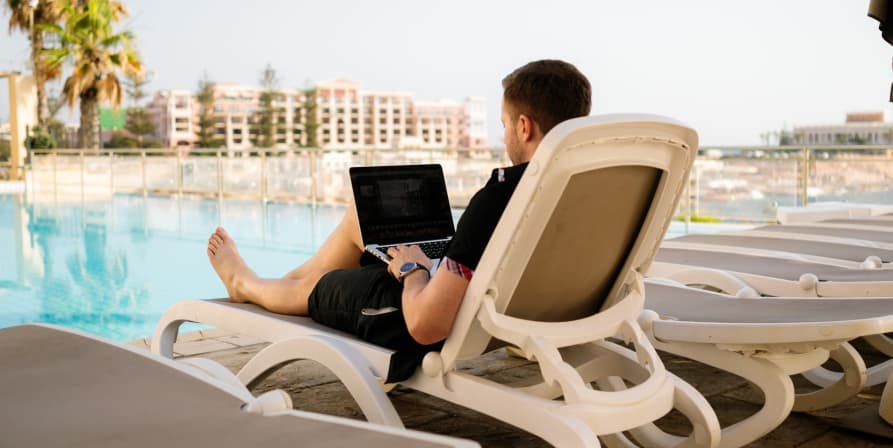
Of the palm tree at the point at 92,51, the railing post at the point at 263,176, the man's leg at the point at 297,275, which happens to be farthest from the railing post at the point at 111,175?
the man's leg at the point at 297,275

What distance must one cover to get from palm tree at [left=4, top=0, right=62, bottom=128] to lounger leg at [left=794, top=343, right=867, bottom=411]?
73.9ft

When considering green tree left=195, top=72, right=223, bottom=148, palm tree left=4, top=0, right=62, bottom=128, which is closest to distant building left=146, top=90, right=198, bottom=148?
green tree left=195, top=72, right=223, bottom=148

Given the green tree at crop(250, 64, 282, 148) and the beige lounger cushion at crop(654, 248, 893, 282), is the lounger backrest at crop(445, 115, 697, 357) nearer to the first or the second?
the beige lounger cushion at crop(654, 248, 893, 282)

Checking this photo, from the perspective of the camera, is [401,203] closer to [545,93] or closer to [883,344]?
[545,93]

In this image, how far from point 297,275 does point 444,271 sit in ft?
3.32

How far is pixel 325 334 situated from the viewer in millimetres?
2205

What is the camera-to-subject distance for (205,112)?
6162 cm

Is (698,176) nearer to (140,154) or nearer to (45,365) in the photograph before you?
(45,365)

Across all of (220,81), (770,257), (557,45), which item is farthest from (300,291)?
(220,81)

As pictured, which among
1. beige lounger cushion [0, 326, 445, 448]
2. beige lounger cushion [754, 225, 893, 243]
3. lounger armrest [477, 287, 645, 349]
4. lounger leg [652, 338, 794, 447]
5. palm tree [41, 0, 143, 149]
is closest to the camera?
beige lounger cushion [0, 326, 445, 448]

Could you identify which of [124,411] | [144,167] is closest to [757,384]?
[124,411]

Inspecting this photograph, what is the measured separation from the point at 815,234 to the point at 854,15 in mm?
41970

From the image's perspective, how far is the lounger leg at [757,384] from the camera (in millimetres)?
2201

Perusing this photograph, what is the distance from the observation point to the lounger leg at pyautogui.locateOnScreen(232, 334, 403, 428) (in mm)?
1954
